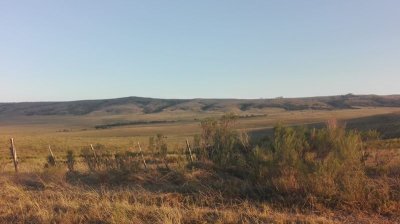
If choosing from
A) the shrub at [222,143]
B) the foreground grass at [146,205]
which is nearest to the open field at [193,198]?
the foreground grass at [146,205]

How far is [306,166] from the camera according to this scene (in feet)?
37.1

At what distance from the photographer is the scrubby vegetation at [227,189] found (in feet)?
29.1

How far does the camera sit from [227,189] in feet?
36.7

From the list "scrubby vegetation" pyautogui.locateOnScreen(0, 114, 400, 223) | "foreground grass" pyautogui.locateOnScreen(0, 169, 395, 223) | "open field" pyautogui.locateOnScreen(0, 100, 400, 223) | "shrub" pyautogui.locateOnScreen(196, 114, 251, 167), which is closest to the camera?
"foreground grass" pyautogui.locateOnScreen(0, 169, 395, 223)

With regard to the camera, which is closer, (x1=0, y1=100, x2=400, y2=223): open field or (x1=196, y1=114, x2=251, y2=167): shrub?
(x1=0, y1=100, x2=400, y2=223): open field

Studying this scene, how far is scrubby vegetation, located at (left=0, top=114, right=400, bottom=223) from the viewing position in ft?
29.1

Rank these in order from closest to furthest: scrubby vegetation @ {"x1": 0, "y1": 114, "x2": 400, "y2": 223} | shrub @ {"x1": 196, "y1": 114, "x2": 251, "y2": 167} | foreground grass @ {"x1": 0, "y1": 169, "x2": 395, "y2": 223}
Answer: foreground grass @ {"x1": 0, "y1": 169, "x2": 395, "y2": 223}, scrubby vegetation @ {"x1": 0, "y1": 114, "x2": 400, "y2": 223}, shrub @ {"x1": 196, "y1": 114, "x2": 251, "y2": 167}

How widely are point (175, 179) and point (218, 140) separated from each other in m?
4.46

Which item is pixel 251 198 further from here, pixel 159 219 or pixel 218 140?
pixel 218 140

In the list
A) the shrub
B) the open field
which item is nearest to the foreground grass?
the open field

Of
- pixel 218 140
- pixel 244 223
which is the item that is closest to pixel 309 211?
pixel 244 223

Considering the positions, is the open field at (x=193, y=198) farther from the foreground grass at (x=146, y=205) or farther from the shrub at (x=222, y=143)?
the shrub at (x=222, y=143)

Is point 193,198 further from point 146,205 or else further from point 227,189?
point 146,205

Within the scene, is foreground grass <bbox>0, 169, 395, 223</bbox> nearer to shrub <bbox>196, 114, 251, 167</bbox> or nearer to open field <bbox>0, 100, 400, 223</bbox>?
open field <bbox>0, 100, 400, 223</bbox>
